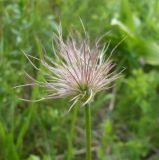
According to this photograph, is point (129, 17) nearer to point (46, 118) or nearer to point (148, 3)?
point (148, 3)

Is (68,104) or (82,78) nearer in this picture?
(82,78)

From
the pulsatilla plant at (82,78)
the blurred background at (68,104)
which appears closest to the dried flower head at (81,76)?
the pulsatilla plant at (82,78)

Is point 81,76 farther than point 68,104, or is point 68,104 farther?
point 68,104

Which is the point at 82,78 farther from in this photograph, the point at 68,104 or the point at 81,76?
the point at 68,104

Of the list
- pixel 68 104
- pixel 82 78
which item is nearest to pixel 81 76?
pixel 82 78

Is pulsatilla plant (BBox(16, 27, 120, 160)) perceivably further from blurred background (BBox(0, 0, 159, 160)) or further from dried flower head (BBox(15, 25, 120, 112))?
blurred background (BBox(0, 0, 159, 160))

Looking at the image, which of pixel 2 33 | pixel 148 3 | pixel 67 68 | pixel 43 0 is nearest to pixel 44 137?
pixel 2 33

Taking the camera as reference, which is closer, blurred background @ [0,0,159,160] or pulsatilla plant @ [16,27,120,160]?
pulsatilla plant @ [16,27,120,160]

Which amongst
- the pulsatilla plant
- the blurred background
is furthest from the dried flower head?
the blurred background

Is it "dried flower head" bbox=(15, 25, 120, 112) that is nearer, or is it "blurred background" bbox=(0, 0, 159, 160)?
"dried flower head" bbox=(15, 25, 120, 112)
